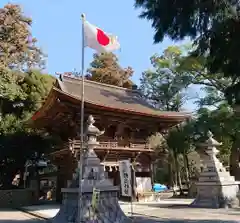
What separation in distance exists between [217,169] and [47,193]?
542 inches

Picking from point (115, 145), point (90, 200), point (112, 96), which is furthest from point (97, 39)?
point (112, 96)

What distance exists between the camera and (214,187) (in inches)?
543

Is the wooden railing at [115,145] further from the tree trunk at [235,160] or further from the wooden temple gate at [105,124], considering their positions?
the tree trunk at [235,160]

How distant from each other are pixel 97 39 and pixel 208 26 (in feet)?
9.36

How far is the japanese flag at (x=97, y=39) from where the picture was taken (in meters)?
8.16

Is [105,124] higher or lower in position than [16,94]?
lower

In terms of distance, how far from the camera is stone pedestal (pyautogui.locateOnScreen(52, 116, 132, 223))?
795 cm

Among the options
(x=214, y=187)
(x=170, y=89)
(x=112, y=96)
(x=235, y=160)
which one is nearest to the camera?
(x=214, y=187)

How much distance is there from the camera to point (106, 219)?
8.03m

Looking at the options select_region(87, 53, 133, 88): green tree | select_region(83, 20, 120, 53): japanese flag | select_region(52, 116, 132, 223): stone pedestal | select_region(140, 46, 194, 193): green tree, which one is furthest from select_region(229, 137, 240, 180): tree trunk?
select_region(83, 20, 120, 53): japanese flag

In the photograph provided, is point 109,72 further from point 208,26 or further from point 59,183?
point 208,26

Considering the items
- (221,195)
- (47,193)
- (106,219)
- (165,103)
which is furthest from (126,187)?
(165,103)

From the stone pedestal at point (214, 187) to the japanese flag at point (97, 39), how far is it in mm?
8495

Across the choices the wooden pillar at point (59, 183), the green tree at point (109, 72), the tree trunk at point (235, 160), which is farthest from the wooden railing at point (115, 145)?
the green tree at point (109, 72)
